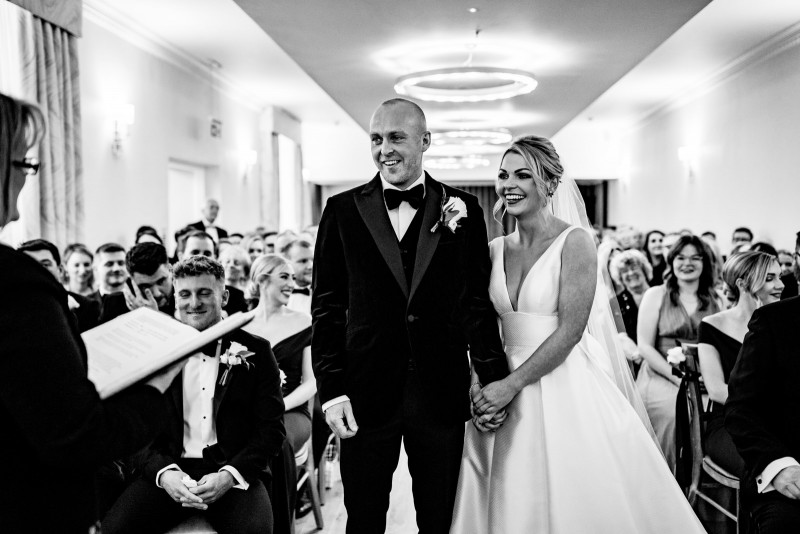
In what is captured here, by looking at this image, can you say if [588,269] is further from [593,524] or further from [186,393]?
[186,393]

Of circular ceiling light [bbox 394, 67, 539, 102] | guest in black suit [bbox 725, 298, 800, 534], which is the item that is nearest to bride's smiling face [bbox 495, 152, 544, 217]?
guest in black suit [bbox 725, 298, 800, 534]

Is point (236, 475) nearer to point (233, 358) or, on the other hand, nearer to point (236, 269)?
point (233, 358)

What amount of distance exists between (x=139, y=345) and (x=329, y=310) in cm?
110

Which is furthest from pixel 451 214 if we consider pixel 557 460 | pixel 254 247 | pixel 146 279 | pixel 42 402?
pixel 254 247

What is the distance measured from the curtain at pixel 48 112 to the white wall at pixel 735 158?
8166 millimetres

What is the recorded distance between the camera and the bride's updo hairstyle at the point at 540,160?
2.76 meters

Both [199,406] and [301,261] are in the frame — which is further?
[301,261]

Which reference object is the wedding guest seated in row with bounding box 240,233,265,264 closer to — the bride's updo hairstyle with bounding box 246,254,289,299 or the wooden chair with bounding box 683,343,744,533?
the bride's updo hairstyle with bounding box 246,254,289,299

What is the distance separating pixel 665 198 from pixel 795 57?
20.3ft

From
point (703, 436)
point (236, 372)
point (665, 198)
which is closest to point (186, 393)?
point (236, 372)

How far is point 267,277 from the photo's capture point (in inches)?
166

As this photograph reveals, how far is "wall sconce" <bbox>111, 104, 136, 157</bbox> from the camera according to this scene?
863cm

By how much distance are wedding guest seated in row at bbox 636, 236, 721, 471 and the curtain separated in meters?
4.67

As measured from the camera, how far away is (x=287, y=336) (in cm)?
410
